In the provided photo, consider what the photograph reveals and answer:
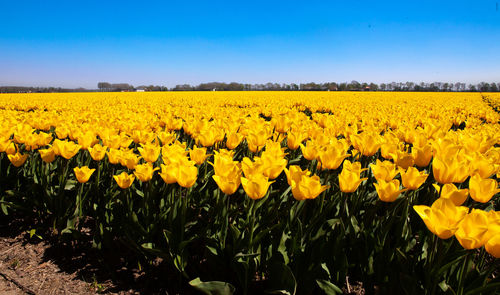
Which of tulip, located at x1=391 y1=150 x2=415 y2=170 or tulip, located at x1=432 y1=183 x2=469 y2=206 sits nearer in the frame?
tulip, located at x1=432 y1=183 x2=469 y2=206

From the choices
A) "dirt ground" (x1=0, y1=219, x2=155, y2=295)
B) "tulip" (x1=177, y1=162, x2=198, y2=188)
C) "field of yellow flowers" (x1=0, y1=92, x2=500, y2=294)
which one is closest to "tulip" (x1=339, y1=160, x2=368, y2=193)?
"field of yellow flowers" (x1=0, y1=92, x2=500, y2=294)

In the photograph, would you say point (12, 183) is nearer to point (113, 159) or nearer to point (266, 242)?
point (113, 159)

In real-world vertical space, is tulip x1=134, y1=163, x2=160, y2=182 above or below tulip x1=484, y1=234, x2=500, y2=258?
above

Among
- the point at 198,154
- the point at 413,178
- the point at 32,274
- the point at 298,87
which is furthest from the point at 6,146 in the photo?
the point at 298,87

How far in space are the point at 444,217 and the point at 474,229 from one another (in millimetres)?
118

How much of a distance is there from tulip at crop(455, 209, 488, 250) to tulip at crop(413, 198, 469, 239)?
3cm

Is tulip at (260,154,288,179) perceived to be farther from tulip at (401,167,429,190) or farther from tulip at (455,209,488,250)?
tulip at (455,209,488,250)

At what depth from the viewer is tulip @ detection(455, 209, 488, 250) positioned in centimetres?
127

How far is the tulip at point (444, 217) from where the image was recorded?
132cm

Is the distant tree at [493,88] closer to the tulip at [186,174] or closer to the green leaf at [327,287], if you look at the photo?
the green leaf at [327,287]

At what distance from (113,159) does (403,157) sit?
2.46 metres

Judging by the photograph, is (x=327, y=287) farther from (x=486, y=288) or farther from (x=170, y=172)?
(x=170, y=172)

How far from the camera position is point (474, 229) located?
4.24ft

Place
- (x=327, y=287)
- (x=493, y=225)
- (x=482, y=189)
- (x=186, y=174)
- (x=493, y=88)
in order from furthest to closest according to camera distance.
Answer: (x=493, y=88), (x=186, y=174), (x=327, y=287), (x=482, y=189), (x=493, y=225)
